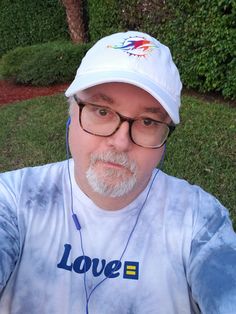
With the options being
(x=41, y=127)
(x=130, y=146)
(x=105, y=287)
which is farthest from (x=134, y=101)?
(x=41, y=127)

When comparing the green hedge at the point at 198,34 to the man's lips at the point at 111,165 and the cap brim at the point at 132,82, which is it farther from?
the man's lips at the point at 111,165

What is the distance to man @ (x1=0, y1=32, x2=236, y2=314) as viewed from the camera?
1643 millimetres

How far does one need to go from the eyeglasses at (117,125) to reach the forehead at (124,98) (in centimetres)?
3

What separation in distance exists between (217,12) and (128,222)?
242 inches

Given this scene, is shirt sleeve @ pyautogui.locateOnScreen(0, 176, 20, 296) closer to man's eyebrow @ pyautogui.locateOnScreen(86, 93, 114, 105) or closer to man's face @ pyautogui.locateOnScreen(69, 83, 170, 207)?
man's face @ pyautogui.locateOnScreen(69, 83, 170, 207)

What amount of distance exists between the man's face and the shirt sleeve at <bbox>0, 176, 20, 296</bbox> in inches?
11.5

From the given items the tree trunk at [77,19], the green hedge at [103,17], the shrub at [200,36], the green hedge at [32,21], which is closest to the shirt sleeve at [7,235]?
the shrub at [200,36]

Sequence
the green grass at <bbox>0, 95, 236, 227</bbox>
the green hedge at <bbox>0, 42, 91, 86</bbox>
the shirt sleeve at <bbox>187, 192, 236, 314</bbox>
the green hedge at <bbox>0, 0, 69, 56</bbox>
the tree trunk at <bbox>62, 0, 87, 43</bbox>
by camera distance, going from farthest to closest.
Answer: the green hedge at <bbox>0, 0, 69, 56</bbox> → the tree trunk at <bbox>62, 0, 87, 43</bbox> → the green hedge at <bbox>0, 42, 91, 86</bbox> → the green grass at <bbox>0, 95, 236, 227</bbox> → the shirt sleeve at <bbox>187, 192, 236, 314</bbox>

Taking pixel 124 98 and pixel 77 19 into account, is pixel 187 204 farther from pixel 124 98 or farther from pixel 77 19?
pixel 77 19

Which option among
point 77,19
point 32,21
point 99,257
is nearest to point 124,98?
point 99,257

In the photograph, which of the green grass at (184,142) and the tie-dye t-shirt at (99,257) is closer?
the tie-dye t-shirt at (99,257)

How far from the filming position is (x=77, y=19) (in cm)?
1176

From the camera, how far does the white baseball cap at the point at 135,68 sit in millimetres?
1626

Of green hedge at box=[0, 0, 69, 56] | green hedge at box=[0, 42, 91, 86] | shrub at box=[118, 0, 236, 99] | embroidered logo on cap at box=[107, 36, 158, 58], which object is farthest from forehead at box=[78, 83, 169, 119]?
green hedge at box=[0, 0, 69, 56]
